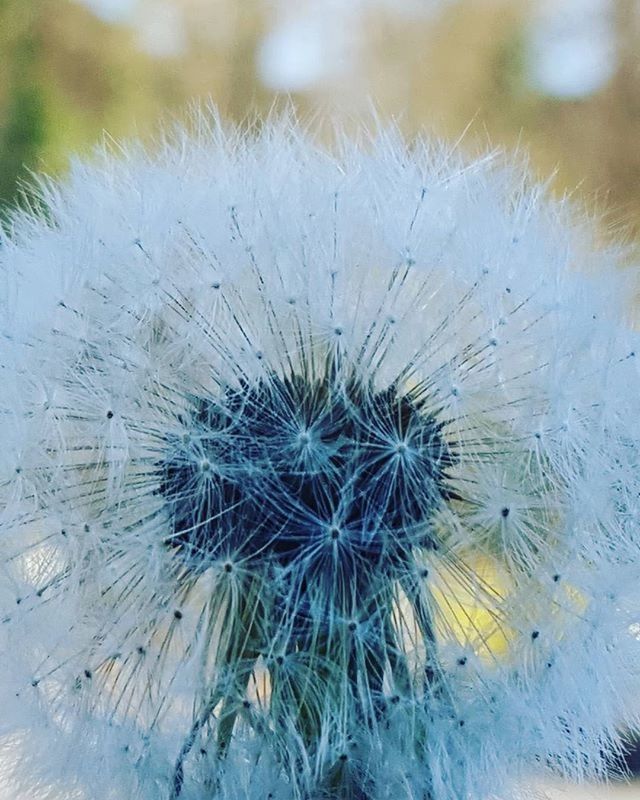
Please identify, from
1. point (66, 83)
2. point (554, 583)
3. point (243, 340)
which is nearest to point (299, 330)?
point (243, 340)

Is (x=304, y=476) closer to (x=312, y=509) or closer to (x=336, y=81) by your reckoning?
(x=312, y=509)

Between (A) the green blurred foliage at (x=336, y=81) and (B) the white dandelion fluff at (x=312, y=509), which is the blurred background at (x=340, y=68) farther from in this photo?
(B) the white dandelion fluff at (x=312, y=509)

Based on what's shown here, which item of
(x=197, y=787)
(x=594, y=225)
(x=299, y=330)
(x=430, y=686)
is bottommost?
(x=197, y=787)

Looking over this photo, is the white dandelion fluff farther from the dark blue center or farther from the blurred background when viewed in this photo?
the blurred background

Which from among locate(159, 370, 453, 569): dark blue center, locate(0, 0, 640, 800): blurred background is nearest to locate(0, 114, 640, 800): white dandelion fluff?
locate(159, 370, 453, 569): dark blue center

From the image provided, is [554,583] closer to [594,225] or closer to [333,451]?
[333,451]

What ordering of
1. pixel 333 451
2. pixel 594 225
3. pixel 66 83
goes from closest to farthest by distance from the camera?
pixel 333 451 < pixel 594 225 < pixel 66 83
